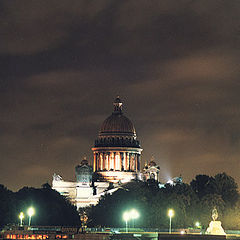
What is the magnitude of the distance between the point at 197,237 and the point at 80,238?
72.7 feet

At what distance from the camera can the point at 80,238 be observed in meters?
151

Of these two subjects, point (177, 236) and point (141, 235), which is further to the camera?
point (141, 235)

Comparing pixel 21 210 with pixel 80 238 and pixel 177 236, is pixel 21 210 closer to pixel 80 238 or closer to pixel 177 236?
pixel 80 238

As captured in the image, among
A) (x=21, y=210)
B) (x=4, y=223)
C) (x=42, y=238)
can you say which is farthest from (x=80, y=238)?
(x=21, y=210)

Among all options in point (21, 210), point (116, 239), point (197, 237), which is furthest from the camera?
point (21, 210)

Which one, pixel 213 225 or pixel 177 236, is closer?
pixel 177 236

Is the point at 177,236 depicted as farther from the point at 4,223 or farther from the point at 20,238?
the point at 4,223

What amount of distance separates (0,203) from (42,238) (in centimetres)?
3828

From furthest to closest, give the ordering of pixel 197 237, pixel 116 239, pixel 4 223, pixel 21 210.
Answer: pixel 21 210, pixel 4 223, pixel 116 239, pixel 197 237

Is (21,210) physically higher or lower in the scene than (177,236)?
higher

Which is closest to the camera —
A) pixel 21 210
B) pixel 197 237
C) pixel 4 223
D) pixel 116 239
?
pixel 197 237

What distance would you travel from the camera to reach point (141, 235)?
5861 inches

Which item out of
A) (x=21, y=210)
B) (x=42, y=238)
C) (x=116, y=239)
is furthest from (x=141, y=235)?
(x=21, y=210)

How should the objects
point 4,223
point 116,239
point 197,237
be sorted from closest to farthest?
point 197,237
point 116,239
point 4,223
